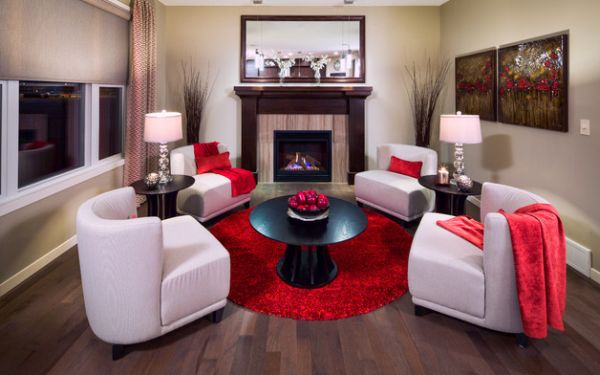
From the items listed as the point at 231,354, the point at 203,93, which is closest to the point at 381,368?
the point at 231,354

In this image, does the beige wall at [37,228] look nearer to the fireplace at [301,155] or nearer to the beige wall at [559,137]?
the fireplace at [301,155]

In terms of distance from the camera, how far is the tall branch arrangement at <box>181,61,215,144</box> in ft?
18.2

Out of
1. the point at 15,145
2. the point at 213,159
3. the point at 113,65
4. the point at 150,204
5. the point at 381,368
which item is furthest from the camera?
the point at 213,159

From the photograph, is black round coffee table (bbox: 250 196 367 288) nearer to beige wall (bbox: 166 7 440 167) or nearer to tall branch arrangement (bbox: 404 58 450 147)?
tall branch arrangement (bbox: 404 58 450 147)

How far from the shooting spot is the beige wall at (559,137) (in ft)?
8.96

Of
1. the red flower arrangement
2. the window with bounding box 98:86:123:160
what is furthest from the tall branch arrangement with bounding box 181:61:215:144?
the red flower arrangement

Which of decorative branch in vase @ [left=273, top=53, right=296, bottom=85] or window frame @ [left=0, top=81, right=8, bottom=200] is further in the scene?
decorative branch in vase @ [left=273, top=53, right=296, bottom=85]

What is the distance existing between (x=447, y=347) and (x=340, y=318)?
→ 608mm

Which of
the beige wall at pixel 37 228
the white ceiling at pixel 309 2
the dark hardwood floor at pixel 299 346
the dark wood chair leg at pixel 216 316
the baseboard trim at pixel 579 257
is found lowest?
the dark hardwood floor at pixel 299 346

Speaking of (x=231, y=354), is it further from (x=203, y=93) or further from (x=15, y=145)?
(x=203, y=93)

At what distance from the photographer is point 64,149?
3551 millimetres

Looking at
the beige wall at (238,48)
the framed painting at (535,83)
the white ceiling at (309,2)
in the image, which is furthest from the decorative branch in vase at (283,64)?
the framed painting at (535,83)

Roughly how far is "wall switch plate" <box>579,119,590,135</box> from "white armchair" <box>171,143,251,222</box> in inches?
127

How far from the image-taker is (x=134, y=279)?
1804 mm
